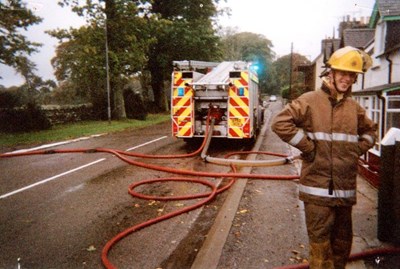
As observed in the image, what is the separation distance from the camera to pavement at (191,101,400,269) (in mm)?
4070

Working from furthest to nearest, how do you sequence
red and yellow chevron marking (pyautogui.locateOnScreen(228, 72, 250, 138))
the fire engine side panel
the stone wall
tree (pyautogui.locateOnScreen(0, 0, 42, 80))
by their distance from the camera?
the stone wall → tree (pyautogui.locateOnScreen(0, 0, 42, 80)) → the fire engine side panel → red and yellow chevron marking (pyautogui.locateOnScreen(228, 72, 250, 138))

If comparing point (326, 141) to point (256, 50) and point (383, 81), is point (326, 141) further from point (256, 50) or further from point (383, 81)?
point (256, 50)

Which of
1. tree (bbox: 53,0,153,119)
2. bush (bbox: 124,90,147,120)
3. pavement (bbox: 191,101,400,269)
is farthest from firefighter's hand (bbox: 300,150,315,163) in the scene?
bush (bbox: 124,90,147,120)

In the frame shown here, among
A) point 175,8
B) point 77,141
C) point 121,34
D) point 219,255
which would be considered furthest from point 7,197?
point 175,8

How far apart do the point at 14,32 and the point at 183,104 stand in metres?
10.7

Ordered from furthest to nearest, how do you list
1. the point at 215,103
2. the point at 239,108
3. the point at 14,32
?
the point at 14,32 → the point at 215,103 → the point at 239,108

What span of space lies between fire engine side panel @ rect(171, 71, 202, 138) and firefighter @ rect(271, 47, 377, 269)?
27.3 ft

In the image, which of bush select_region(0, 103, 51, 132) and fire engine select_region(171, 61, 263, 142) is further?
bush select_region(0, 103, 51, 132)

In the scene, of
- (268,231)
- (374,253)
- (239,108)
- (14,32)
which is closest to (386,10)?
(239,108)

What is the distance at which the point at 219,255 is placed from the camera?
13.8ft

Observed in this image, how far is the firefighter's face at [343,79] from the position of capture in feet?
10.6

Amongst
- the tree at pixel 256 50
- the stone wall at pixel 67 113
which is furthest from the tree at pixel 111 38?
the tree at pixel 256 50

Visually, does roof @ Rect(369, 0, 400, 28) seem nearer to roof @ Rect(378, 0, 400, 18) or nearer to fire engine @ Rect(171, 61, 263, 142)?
roof @ Rect(378, 0, 400, 18)

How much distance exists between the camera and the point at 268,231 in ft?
16.4
